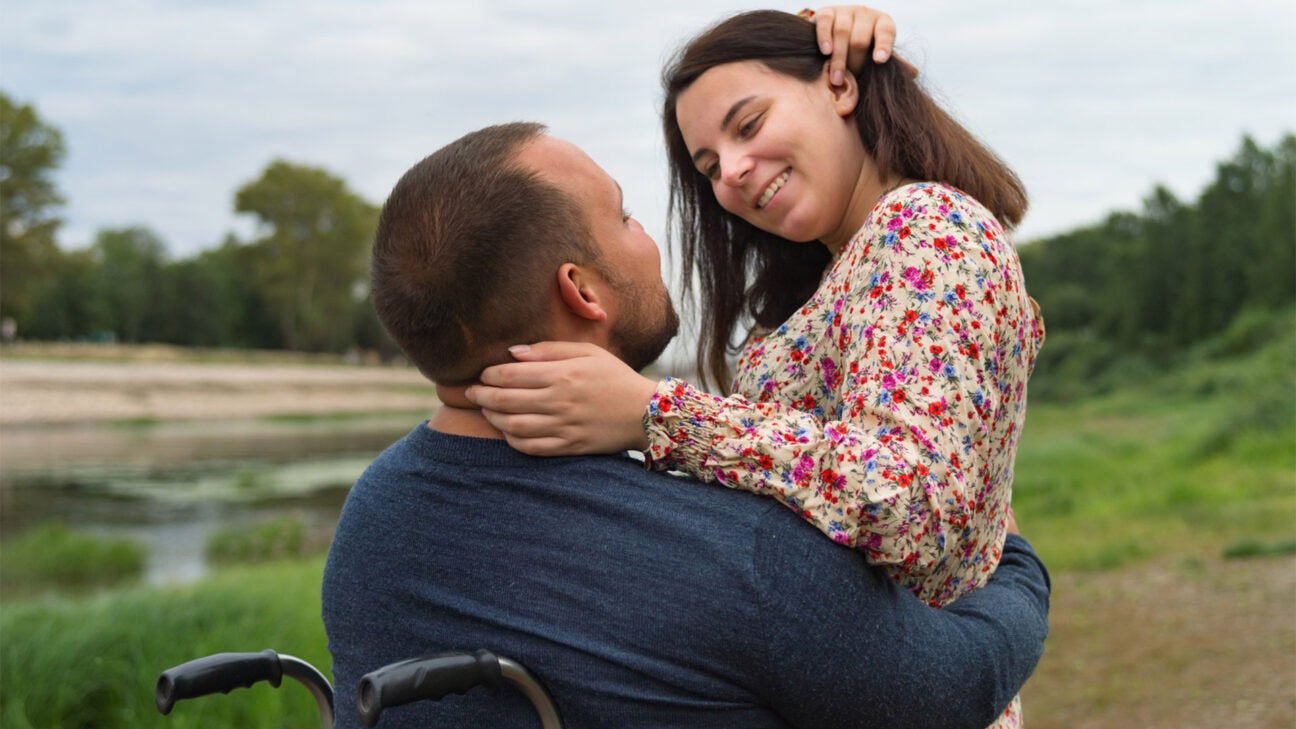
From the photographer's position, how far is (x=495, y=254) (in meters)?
1.56

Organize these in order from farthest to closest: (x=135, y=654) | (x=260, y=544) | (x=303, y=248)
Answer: (x=303, y=248) → (x=260, y=544) → (x=135, y=654)

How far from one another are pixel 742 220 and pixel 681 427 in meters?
0.97

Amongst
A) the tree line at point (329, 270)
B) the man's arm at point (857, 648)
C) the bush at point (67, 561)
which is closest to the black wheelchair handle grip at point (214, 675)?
the man's arm at point (857, 648)

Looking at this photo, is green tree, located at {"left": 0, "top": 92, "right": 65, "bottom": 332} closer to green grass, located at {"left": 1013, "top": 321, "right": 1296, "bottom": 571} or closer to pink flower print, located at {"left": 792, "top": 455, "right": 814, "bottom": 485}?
green grass, located at {"left": 1013, "top": 321, "right": 1296, "bottom": 571}

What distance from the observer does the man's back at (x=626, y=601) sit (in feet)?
4.75

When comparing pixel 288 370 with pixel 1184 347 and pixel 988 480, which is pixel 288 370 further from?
pixel 988 480

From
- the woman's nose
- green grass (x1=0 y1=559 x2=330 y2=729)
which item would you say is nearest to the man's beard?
the woman's nose

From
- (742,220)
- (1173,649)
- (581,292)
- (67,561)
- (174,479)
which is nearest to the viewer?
(581,292)

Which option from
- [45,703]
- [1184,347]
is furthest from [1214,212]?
[45,703]

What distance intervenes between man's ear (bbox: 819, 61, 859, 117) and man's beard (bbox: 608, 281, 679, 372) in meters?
0.56

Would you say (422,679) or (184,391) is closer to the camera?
(422,679)

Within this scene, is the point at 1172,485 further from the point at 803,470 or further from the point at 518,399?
the point at 518,399

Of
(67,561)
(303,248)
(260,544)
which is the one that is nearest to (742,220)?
(67,561)

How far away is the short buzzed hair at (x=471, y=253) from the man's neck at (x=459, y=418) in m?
0.04
